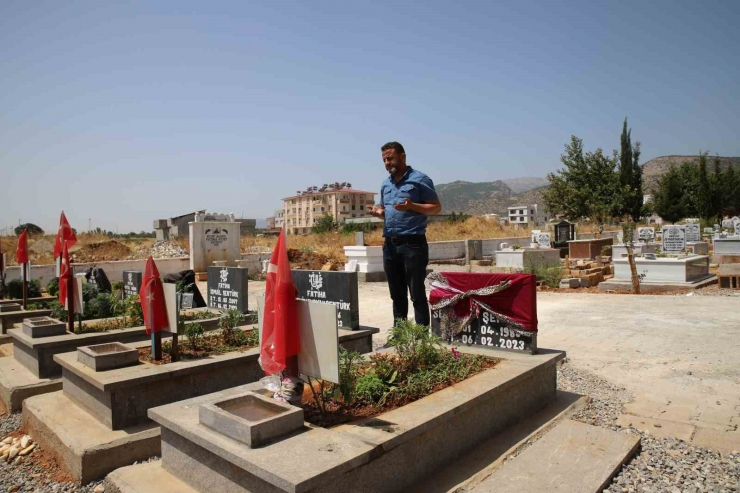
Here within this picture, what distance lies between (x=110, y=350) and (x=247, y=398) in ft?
7.29

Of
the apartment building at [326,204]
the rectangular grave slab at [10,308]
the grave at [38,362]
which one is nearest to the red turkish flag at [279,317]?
the grave at [38,362]

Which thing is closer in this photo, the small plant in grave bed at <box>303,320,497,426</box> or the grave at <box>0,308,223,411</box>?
the small plant in grave bed at <box>303,320,497,426</box>

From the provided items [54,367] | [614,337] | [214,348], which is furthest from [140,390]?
[614,337]

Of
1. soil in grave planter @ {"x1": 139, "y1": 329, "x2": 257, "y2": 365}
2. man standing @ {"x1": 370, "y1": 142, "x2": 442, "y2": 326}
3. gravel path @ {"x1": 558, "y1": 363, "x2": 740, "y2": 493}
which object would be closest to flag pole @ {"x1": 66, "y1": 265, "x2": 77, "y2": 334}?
soil in grave planter @ {"x1": 139, "y1": 329, "x2": 257, "y2": 365}

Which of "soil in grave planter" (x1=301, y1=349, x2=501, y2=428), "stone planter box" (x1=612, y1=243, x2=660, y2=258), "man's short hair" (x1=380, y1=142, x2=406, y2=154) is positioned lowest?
"soil in grave planter" (x1=301, y1=349, x2=501, y2=428)

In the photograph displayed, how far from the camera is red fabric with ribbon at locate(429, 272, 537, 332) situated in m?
4.27

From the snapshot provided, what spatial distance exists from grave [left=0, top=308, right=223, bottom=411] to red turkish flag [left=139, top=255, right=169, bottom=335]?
4.77ft

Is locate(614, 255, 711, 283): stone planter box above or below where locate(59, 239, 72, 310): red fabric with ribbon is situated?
below

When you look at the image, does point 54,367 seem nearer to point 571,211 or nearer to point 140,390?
point 140,390

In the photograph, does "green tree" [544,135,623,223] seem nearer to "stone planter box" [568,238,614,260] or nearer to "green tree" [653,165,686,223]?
"green tree" [653,165,686,223]

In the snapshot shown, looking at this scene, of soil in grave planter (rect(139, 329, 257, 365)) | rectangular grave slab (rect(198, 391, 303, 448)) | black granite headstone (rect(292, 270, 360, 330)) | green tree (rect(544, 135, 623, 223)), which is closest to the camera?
rectangular grave slab (rect(198, 391, 303, 448))

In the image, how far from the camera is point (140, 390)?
398 centimetres

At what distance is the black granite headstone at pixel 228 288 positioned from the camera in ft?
22.4

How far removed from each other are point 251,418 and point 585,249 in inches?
745
